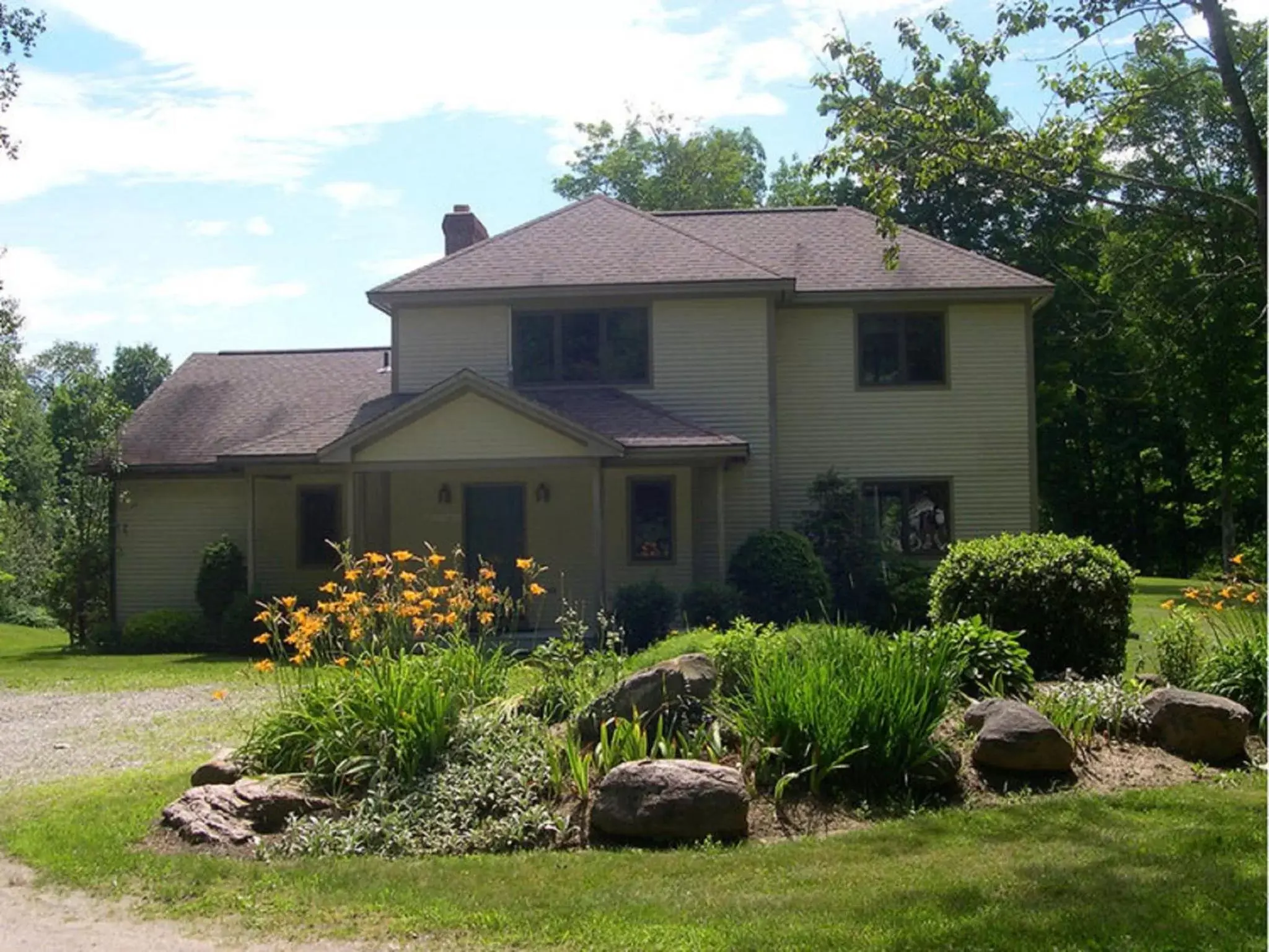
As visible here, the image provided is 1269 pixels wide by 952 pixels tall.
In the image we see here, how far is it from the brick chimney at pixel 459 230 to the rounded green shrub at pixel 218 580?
7734 mm

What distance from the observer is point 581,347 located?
2267 centimetres

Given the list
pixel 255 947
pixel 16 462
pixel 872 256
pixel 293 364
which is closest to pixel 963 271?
pixel 872 256

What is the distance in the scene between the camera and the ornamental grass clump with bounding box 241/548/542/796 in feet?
27.3

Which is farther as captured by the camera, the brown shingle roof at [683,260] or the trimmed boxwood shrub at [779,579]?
the brown shingle roof at [683,260]

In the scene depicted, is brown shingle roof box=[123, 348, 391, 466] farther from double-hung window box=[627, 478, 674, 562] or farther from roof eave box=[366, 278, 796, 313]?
double-hung window box=[627, 478, 674, 562]

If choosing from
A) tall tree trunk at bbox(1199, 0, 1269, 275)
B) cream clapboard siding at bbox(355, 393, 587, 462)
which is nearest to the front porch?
cream clapboard siding at bbox(355, 393, 587, 462)

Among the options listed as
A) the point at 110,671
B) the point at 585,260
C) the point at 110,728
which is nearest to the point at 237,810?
the point at 110,728

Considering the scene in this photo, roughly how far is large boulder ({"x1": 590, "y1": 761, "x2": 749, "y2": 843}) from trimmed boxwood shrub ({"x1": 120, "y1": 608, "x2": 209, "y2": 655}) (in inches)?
662

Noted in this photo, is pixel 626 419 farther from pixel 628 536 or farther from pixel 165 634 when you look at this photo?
pixel 165 634

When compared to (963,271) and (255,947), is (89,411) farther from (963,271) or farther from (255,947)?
(255,947)

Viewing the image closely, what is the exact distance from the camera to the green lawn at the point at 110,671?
54.8 feet

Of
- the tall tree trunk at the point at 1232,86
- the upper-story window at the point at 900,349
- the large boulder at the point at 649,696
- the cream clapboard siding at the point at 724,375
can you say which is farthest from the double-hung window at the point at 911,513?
the large boulder at the point at 649,696

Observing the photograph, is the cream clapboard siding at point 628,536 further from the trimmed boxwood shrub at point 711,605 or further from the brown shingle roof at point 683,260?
the brown shingle roof at point 683,260

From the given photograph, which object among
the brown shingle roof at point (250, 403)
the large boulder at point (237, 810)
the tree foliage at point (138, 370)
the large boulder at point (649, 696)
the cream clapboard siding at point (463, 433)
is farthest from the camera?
the tree foliage at point (138, 370)
